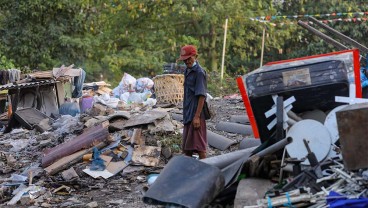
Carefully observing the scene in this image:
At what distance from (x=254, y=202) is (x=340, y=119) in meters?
0.95

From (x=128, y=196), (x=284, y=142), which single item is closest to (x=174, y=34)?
(x=128, y=196)

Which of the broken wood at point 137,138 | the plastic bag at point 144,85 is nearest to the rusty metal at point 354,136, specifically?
the broken wood at point 137,138

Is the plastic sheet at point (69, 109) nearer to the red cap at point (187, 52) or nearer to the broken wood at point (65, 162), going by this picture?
the broken wood at point (65, 162)

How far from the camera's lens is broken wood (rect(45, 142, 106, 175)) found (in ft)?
27.1

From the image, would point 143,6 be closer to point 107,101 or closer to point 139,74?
point 139,74

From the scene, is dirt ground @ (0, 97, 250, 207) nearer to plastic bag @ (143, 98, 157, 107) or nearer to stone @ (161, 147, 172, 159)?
stone @ (161, 147, 172, 159)

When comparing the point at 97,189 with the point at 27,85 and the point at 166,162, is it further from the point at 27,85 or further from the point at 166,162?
the point at 27,85

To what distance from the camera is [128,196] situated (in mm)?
7289

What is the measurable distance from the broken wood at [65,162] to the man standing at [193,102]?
1812 mm

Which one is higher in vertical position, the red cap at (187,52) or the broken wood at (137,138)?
the red cap at (187,52)

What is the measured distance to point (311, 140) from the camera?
5.14 metres

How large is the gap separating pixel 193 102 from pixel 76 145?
7.91ft

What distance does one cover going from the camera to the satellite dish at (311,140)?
5.11 m

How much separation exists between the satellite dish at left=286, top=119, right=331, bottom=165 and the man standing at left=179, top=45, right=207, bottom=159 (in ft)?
6.89
